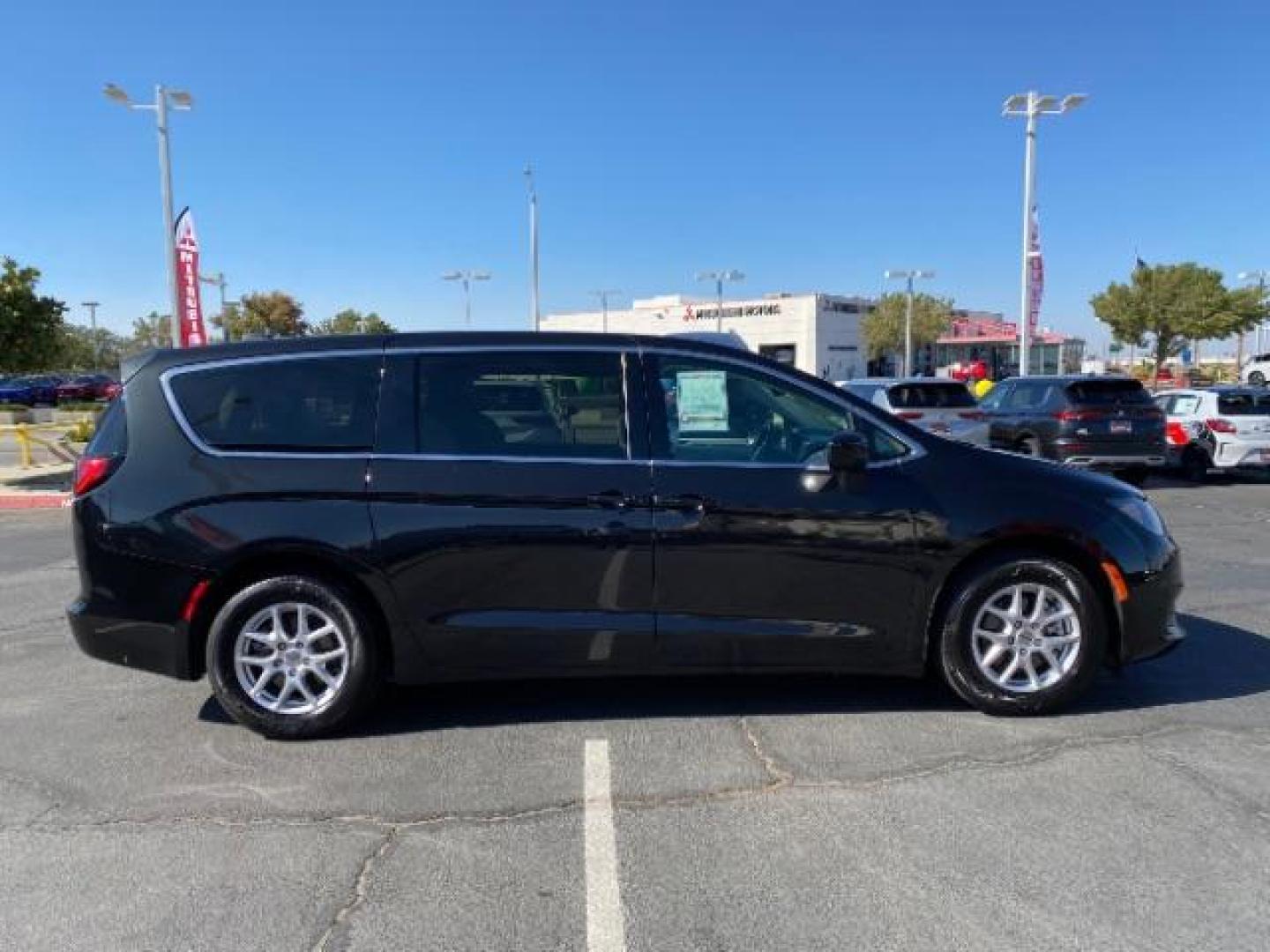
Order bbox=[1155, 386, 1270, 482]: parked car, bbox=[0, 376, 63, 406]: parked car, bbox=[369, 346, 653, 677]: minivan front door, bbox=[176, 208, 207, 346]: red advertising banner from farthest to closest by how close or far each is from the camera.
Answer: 1. bbox=[0, 376, 63, 406]: parked car
2. bbox=[176, 208, 207, 346]: red advertising banner
3. bbox=[1155, 386, 1270, 482]: parked car
4. bbox=[369, 346, 653, 677]: minivan front door

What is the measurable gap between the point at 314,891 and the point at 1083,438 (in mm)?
12195

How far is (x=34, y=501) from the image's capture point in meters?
13.6

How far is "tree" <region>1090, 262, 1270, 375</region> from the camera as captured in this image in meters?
48.6

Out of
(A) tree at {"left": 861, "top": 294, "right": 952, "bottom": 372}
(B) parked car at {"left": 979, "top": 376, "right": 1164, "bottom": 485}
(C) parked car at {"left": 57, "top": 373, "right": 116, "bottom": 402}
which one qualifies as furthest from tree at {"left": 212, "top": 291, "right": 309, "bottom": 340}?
(B) parked car at {"left": 979, "top": 376, "right": 1164, "bottom": 485}

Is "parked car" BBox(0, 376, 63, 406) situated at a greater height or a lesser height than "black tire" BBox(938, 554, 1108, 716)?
greater

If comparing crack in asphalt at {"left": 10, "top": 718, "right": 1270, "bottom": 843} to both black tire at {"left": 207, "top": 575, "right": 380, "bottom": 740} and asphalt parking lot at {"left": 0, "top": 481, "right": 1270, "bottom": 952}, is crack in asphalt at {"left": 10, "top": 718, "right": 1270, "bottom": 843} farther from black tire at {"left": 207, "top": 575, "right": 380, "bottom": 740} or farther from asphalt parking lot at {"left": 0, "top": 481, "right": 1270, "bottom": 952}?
black tire at {"left": 207, "top": 575, "right": 380, "bottom": 740}

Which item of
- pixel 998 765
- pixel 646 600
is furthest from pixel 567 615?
pixel 998 765

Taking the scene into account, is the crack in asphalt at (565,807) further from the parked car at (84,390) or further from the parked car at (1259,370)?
the parked car at (84,390)

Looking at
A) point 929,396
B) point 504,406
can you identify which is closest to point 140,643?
point 504,406

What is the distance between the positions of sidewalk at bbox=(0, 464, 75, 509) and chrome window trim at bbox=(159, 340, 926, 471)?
360 inches

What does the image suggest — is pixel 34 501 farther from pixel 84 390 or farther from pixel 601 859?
pixel 84 390

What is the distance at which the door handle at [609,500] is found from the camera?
4199mm

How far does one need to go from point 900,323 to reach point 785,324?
31.7 feet

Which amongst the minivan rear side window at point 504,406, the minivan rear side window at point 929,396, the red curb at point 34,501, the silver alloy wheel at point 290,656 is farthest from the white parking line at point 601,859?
the red curb at point 34,501
